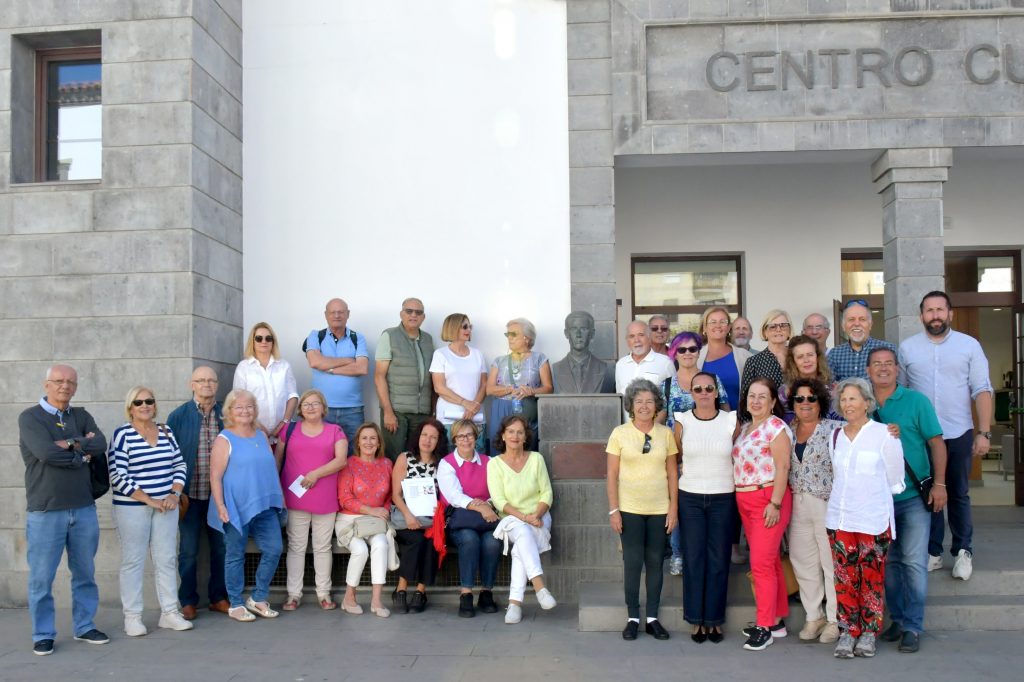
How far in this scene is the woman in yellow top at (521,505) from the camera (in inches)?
267

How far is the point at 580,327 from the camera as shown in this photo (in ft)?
24.6

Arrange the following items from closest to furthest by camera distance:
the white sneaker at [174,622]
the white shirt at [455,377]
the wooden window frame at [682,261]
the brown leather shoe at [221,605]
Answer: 1. the white sneaker at [174,622]
2. the brown leather shoe at [221,605]
3. the white shirt at [455,377]
4. the wooden window frame at [682,261]

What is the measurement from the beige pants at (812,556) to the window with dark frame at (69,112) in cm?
615

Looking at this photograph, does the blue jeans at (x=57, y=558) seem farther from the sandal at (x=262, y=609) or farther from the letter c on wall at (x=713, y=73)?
the letter c on wall at (x=713, y=73)

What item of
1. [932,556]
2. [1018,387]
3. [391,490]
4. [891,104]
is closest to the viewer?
[932,556]

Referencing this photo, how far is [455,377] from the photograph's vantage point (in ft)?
25.7

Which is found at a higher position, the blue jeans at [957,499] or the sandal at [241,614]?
the blue jeans at [957,499]

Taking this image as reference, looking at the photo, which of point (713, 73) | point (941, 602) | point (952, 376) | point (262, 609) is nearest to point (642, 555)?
point (941, 602)

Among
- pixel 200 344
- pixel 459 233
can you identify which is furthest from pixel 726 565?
pixel 200 344

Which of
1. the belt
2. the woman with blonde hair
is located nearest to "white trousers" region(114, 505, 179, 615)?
the woman with blonde hair

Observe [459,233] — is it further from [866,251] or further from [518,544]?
[866,251]

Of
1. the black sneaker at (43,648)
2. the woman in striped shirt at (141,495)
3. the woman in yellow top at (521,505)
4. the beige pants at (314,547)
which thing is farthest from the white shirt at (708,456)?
the black sneaker at (43,648)

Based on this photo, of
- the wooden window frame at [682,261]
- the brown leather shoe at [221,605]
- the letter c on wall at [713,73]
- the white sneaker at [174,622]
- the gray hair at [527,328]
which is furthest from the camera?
the wooden window frame at [682,261]

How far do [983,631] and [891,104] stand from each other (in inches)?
165
